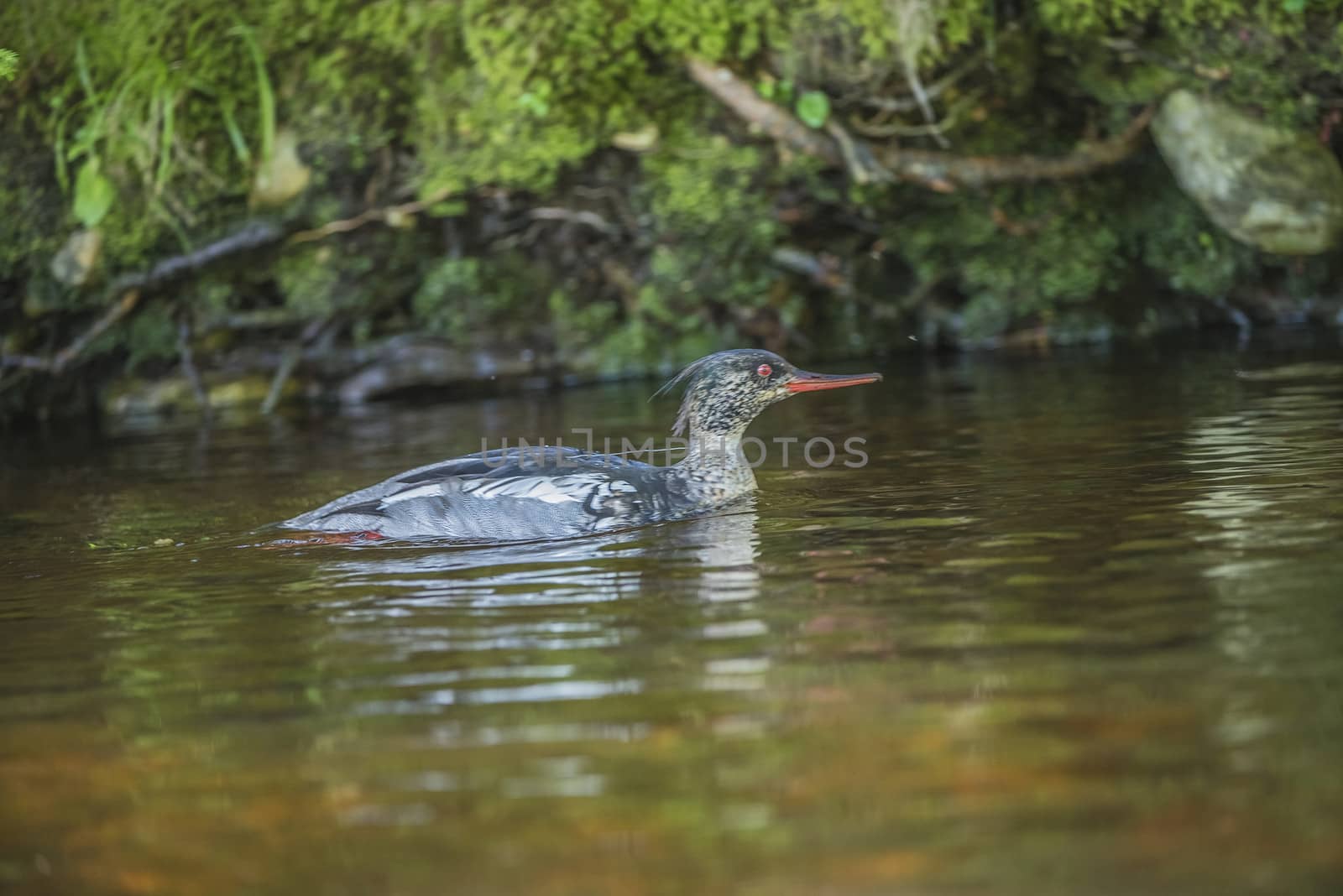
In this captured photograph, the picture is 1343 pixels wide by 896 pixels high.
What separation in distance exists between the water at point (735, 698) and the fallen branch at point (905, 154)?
4723 millimetres

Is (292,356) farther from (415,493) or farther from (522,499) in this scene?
(522,499)

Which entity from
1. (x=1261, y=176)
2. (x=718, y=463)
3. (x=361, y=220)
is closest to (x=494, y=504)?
(x=718, y=463)

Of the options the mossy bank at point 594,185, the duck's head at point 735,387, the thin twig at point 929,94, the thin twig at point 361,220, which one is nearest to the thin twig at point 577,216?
the mossy bank at point 594,185

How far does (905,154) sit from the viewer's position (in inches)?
434

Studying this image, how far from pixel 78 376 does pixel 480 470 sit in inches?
316

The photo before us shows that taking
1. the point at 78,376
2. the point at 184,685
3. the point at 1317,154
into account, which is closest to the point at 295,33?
the point at 78,376

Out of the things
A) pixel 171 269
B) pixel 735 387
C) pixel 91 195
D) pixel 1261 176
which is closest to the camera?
pixel 735 387

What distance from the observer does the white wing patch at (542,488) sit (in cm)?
595

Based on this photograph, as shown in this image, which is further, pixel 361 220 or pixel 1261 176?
pixel 361 220

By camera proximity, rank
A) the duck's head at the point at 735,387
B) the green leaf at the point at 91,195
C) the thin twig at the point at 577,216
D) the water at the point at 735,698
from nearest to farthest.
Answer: the water at the point at 735,698
the duck's head at the point at 735,387
the green leaf at the point at 91,195
the thin twig at the point at 577,216

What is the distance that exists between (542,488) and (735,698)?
259 cm

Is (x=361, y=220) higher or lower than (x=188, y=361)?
higher

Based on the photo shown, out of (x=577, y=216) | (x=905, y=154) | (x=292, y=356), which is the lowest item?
(x=292, y=356)

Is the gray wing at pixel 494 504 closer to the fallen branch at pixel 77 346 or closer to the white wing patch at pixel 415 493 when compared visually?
the white wing patch at pixel 415 493
